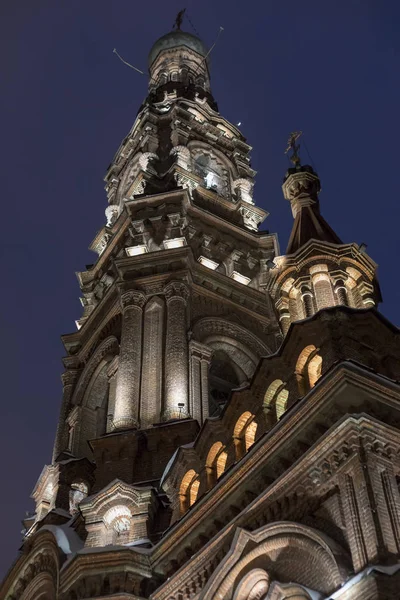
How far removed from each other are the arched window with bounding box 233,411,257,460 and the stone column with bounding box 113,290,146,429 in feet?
23.7

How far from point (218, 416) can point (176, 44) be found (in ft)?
142

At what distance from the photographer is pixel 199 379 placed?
3547cm

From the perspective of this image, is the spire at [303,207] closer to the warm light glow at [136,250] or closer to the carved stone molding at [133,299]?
the carved stone molding at [133,299]

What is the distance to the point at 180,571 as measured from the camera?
76.5ft

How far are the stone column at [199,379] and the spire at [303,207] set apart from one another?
20.8 feet

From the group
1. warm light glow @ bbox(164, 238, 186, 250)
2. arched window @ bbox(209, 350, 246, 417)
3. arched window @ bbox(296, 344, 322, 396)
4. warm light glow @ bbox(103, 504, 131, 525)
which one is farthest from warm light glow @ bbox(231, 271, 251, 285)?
arched window @ bbox(296, 344, 322, 396)

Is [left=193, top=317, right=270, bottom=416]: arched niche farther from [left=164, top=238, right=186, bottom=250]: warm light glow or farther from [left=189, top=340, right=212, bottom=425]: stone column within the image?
[left=164, top=238, right=186, bottom=250]: warm light glow

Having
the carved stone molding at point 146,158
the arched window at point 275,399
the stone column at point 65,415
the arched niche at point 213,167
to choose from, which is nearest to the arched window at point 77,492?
the stone column at point 65,415

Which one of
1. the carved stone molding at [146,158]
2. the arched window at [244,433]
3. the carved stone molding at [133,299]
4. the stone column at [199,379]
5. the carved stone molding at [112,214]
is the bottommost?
the arched window at [244,433]

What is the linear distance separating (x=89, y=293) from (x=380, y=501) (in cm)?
2940

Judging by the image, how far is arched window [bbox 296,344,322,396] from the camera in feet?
79.3

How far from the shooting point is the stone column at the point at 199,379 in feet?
110

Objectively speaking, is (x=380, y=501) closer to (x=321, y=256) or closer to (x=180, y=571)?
(x=180, y=571)

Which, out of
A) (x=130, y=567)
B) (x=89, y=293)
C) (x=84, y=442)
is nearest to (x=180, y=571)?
(x=130, y=567)
